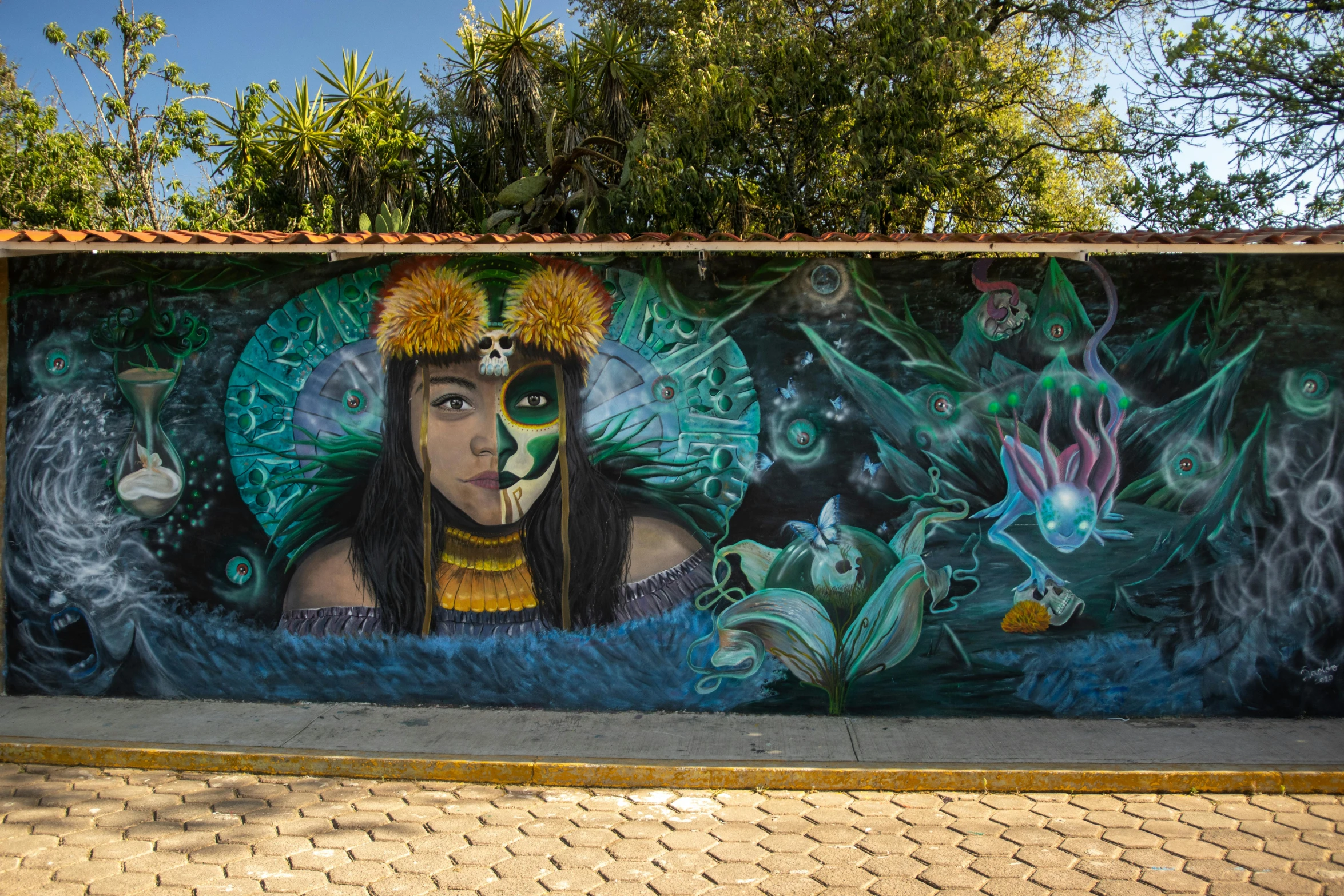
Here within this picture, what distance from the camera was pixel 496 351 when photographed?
6.34 meters

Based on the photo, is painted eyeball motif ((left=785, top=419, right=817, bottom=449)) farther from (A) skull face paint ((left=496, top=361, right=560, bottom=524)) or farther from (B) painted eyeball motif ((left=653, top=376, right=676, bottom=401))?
(A) skull face paint ((left=496, top=361, right=560, bottom=524))

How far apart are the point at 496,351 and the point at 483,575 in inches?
60.5

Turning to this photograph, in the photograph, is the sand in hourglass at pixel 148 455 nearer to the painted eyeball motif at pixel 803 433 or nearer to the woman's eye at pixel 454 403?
the woman's eye at pixel 454 403

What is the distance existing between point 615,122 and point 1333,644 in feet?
35.9

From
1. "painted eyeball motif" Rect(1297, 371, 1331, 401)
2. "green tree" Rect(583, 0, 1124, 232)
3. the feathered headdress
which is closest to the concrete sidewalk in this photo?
"painted eyeball motif" Rect(1297, 371, 1331, 401)

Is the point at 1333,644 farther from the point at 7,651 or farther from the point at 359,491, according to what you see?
the point at 7,651

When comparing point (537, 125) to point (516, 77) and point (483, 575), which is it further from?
point (483, 575)

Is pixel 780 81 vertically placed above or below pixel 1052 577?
above

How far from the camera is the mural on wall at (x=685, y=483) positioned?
6160mm

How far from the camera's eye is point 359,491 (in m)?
6.42

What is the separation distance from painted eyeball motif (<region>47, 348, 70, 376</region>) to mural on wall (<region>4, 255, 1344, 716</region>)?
35mm

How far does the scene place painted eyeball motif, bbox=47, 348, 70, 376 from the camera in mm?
6543

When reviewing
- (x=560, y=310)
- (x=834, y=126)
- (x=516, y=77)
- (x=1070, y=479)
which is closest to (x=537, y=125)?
(x=516, y=77)

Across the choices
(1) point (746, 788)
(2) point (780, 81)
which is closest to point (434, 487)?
(1) point (746, 788)
